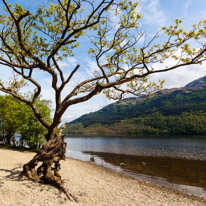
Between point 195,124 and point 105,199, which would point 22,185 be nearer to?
point 105,199

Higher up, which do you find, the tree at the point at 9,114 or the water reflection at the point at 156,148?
the tree at the point at 9,114

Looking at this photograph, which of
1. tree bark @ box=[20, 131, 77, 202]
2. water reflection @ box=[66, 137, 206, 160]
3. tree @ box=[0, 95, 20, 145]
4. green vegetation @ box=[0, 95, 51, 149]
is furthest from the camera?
water reflection @ box=[66, 137, 206, 160]

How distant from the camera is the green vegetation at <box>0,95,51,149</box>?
2880cm

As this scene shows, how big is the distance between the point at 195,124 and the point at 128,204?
14919 centimetres

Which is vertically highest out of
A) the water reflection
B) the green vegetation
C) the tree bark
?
the green vegetation

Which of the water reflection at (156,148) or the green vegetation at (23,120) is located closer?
the green vegetation at (23,120)

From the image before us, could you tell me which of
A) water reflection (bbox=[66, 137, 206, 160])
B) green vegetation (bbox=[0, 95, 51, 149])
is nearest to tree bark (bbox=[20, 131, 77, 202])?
green vegetation (bbox=[0, 95, 51, 149])

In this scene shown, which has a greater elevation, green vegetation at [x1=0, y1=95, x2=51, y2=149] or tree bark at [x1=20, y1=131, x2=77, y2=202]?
green vegetation at [x1=0, y1=95, x2=51, y2=149]

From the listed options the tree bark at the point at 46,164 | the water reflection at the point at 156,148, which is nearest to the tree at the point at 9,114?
the tree bark at the point at 46,164

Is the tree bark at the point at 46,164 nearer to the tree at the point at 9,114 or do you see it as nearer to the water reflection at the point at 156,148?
the tree at the point at 9,114

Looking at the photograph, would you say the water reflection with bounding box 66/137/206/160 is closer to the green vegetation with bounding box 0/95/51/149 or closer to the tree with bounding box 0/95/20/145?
the green vegetation with bounding box 0/95/51/149

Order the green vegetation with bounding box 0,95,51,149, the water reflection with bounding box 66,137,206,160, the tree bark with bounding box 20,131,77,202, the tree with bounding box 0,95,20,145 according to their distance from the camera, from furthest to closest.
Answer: the water reflection with bounding box 66,137,206,160 < the tree with bounding box 0,95,20,145 < the green vegetation with bounding box 0,95,51,149 < the tree bark with bounding box 20,131,77,202

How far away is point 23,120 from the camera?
29062mm

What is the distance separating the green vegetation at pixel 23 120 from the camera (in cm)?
2880
